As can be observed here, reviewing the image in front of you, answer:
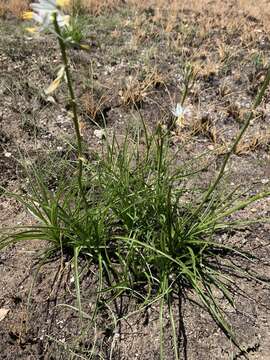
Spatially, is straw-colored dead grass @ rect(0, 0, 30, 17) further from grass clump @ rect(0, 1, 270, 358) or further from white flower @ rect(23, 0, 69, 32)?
white flower @ rect(23, 0, 69, 32)

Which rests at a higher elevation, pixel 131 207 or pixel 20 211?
pixel 131 207

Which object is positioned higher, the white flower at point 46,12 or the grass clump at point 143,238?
the white flower at point 46,12

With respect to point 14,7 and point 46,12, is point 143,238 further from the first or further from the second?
point 14,7

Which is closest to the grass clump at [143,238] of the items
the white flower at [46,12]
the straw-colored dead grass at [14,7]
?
the white flower at [46,12]

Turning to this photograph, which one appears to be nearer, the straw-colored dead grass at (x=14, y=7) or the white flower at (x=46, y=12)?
the white flower at (x=46, y=12)

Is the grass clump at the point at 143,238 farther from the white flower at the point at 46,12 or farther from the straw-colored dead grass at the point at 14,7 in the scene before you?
the straw-colored dead grass at the point at 14,7

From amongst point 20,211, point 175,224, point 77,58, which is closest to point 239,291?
point 175,224

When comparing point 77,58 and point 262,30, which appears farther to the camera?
point 262,30

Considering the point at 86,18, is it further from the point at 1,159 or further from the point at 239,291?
the point at 239,291

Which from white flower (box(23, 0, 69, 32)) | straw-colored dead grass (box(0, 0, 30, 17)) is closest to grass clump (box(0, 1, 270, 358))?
white flower (box(23, 0, 69, 32))

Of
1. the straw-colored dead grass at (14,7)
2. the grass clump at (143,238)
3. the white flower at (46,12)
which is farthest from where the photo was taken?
the straw-colored dead grass at (14,7)

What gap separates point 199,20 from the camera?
6.05 meters

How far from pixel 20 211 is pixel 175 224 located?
47.2 inches

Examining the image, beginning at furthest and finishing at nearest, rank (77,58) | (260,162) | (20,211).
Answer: (77,58) < (260,162) < (20,211)
